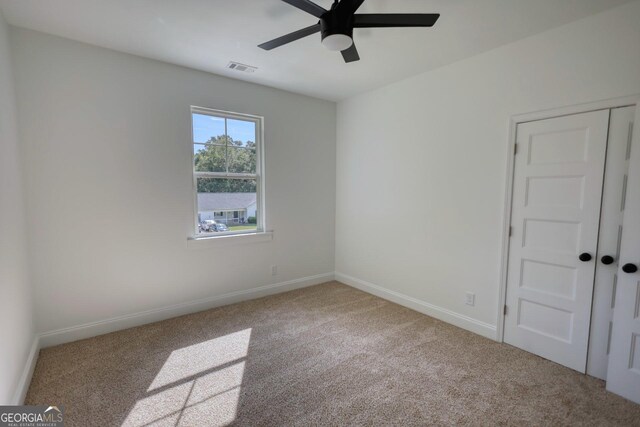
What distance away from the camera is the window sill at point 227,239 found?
10.8ft

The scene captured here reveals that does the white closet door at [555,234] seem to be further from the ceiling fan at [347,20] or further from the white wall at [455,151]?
the ceiling fan at [347,20]

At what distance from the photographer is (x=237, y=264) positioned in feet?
12.0

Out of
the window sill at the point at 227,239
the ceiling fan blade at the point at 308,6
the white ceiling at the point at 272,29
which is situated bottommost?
the window sill at the point at 227,239

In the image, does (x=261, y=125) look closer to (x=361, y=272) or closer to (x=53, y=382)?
(x=361, y=272)

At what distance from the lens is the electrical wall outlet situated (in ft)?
9.73

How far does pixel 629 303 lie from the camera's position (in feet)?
6.61

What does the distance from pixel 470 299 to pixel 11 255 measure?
3807 mm

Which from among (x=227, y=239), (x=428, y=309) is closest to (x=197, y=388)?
(x=227, y=239)

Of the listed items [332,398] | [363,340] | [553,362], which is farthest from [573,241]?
[332,398]

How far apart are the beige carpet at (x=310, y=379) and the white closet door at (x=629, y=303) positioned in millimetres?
148

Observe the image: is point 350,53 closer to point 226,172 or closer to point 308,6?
point 308,6

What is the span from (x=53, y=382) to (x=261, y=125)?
312cm

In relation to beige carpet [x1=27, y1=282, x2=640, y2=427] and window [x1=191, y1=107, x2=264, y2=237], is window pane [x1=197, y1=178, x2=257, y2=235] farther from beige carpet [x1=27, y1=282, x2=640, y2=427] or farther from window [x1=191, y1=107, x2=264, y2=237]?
beige carpet [x1=27, y1=282, x2=640, y2=427]

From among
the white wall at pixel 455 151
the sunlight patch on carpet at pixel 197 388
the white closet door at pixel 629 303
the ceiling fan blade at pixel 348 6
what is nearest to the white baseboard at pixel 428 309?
the white wall at pixel 455 151
